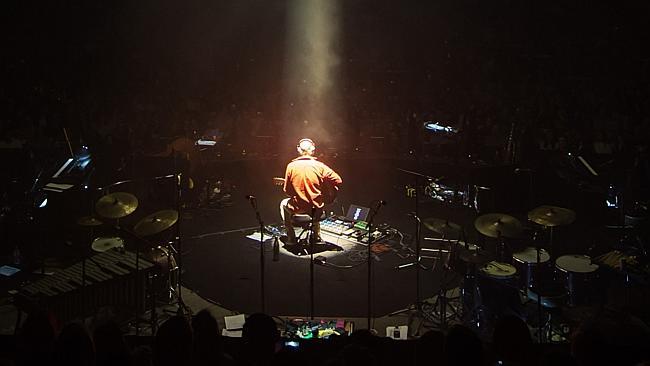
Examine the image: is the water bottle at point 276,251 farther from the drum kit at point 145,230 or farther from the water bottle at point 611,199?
the water bottle at point 611,199

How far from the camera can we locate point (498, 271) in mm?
6211

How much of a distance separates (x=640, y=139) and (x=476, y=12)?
25.5 feet

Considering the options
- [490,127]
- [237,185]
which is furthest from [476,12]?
[237,185]

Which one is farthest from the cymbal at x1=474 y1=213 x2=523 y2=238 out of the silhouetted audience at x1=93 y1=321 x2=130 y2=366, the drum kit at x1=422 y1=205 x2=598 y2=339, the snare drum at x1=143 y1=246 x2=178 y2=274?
the silhouetted audience at x1=93 y1=321 x2=130 y2=366

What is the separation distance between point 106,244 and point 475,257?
13.8 ft

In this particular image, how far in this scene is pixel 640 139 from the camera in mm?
13758

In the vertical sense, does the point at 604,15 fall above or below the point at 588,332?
above

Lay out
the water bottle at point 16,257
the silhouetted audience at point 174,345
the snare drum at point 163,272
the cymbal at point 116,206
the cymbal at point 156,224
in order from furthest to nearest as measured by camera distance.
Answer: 1. the water bottle at point 16,257
2. the snare drum at point 163,272
3. the cymbal at point 116,206
4. the cymbal at point 156,224
5. the silhouetted audience at point 174,345

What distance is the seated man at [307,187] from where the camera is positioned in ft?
28.7

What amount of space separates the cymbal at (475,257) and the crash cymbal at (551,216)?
2.09 feet

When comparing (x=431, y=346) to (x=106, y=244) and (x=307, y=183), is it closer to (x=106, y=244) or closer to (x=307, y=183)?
(x=106, y=244)

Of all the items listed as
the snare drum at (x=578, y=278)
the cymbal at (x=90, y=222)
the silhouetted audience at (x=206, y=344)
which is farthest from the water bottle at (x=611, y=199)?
the silhouetted audience at (x=206, y=344)

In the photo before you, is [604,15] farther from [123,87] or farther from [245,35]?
[123,87]

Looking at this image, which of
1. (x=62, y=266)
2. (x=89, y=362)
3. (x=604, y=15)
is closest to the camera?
(x=89, y=362)
